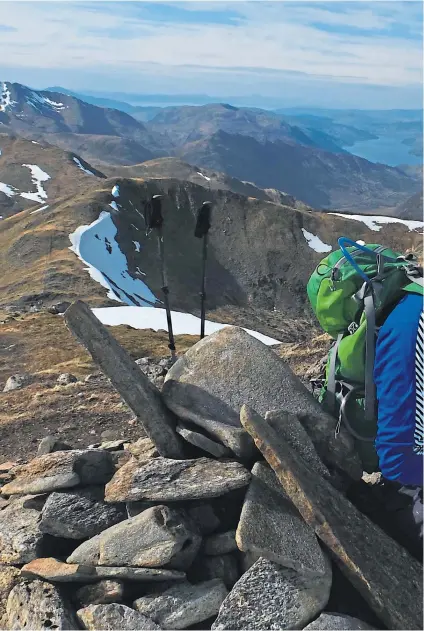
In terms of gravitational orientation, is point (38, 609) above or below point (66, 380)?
above

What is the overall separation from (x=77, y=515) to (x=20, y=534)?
3.65 ft

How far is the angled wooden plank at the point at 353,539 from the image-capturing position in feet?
23.2

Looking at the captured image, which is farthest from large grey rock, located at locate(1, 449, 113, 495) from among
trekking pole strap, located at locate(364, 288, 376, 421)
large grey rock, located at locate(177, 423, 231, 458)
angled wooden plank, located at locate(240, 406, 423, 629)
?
trekking pole strap, located at locate(364, 288, 376, 421)

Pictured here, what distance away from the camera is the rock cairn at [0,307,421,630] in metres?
7.34

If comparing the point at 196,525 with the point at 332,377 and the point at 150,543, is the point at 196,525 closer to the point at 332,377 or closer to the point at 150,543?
the point at 150,543

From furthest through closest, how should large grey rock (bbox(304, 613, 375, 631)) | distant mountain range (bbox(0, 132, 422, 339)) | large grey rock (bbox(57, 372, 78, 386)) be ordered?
distant mountain range (bbox(0, 132, 422, 339)) < large grey rock (bbox(57, 372, 78, 386)) < large grey rock (bbox(304, 613, 375, 631))

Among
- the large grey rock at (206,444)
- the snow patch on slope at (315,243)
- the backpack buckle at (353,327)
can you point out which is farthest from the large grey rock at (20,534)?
the snow patch on slope at (315,243)

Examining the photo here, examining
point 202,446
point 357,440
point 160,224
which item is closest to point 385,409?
point 357,440

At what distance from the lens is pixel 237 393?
9.23 m

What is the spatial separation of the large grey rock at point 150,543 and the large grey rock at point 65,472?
4.66 feet

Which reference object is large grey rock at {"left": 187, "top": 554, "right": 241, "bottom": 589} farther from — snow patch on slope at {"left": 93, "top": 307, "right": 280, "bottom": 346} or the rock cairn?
snow patch on slope at {"left": 93, "top": 307, "right": 280, "bottom": 346}

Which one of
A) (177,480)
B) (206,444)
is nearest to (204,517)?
(177,480)

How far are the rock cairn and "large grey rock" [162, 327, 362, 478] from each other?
0.07ft

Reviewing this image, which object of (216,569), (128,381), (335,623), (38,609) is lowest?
(38,609)
